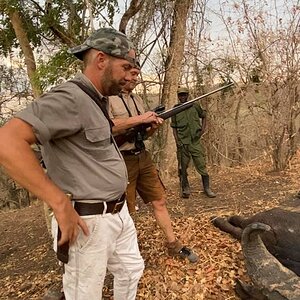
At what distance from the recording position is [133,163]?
3590mm

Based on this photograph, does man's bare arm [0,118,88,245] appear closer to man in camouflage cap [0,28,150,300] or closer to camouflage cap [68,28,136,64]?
man in camouflage cap [0,28,150,300]

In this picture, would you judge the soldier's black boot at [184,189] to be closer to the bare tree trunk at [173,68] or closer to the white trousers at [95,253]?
the bare tree trunk at [173,68]

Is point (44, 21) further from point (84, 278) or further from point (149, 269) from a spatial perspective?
point (84, 278)

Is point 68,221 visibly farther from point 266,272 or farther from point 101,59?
point 266,272

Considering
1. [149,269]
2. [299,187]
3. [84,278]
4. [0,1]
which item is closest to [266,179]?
[299,187]

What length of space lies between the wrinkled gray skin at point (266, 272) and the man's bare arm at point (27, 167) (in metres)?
1.74

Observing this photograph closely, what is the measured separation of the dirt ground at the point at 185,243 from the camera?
3.57 meters

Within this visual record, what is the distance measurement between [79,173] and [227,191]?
431 cm

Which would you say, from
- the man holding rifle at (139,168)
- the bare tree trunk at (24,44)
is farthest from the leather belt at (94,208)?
the bare tree trunk at (24,44)

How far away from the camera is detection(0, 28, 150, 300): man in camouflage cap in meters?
1.81

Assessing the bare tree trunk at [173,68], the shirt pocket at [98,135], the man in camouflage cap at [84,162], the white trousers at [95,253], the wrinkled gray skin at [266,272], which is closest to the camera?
the man in camouflage cap at [84,162]

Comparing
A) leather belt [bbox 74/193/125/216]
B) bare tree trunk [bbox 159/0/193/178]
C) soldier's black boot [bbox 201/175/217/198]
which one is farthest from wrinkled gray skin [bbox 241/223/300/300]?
bare tree trunk [bbox 159/0/193/178]

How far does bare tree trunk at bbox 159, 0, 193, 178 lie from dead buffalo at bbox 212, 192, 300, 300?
392 centimetres

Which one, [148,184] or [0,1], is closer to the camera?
[148,184]
